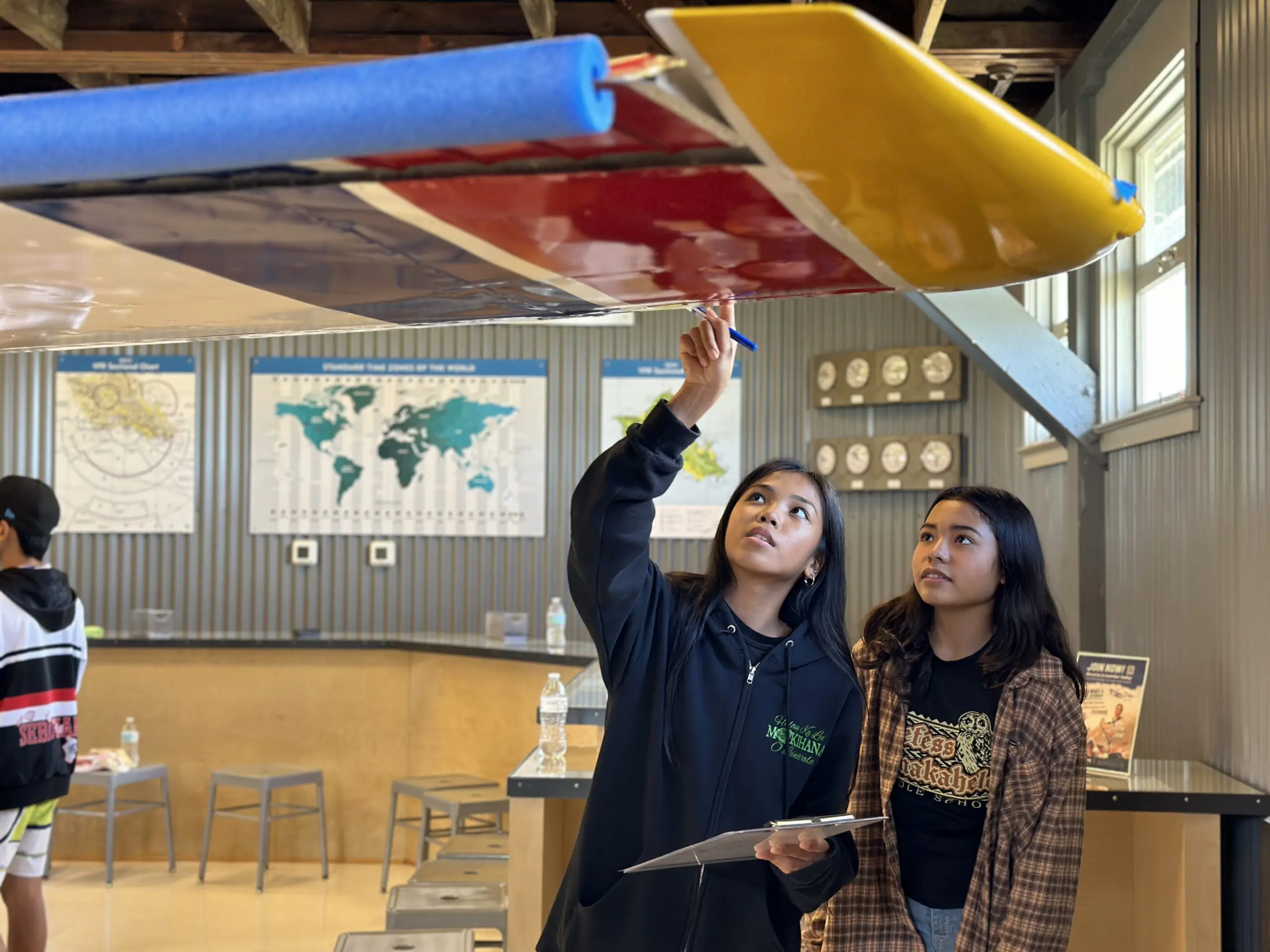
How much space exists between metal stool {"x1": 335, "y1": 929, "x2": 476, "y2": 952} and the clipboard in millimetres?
1302

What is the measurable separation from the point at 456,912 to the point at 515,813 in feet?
1.77

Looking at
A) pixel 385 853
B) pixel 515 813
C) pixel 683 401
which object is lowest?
pixel 385 853

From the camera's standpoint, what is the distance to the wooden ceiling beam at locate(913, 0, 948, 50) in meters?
3.84

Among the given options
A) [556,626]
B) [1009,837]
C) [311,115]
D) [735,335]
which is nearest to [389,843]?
A: [556,626]

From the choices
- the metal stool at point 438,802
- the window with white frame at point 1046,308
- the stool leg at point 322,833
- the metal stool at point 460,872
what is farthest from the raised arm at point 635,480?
the stool leg at point 322,833

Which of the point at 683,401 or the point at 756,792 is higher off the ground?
the point at 683,401

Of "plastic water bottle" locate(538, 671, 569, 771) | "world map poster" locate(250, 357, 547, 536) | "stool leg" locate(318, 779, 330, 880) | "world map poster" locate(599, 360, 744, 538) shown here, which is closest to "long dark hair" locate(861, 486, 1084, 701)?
"plastic water bottle" locate(538, 671, 569, 771)

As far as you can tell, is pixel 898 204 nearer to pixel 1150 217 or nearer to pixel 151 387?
pixel 1150 217

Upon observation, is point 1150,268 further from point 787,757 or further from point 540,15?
point 787,757

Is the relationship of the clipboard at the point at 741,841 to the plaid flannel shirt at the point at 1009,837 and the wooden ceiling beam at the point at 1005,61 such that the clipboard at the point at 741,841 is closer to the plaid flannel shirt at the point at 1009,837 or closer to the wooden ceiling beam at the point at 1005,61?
the plaid flannel shirt at the point at 1009,837

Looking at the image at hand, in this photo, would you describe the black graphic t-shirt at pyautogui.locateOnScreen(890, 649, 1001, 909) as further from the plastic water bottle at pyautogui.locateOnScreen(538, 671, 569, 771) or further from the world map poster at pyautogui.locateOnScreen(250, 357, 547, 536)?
the world map poster at pyautogui.locateOnScreen(250, 357, 547, 536)

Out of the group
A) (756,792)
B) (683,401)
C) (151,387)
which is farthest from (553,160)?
(151,387)

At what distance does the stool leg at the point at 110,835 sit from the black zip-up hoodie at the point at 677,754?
15.0ft

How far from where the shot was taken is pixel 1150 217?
4160mm
